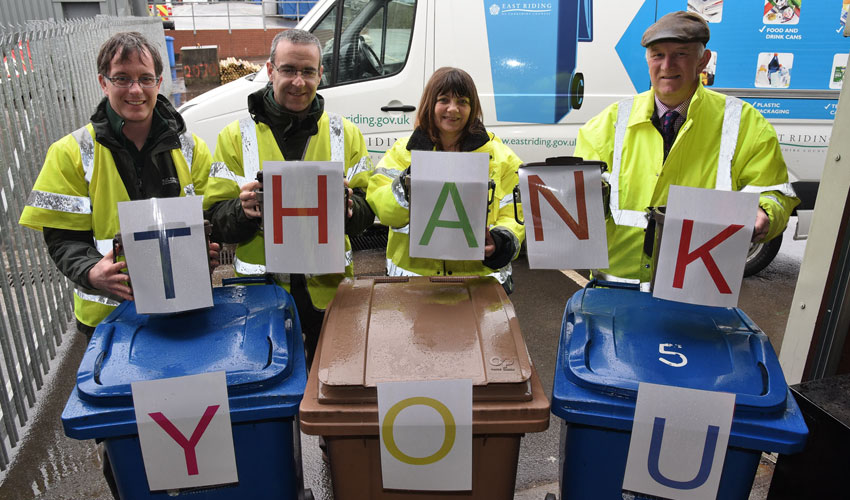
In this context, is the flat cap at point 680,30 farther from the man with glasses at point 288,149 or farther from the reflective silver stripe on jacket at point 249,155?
the reflective silver stripe on jacket at point 249,155

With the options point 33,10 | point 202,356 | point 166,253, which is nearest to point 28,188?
point 166,253

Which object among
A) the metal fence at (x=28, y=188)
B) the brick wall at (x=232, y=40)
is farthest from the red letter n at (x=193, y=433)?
the brick wall at (x=232, y=40)

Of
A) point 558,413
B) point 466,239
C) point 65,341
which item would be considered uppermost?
point 466,239

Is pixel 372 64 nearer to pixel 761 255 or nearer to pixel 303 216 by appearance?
pixel 303 216

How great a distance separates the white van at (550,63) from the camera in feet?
13.6

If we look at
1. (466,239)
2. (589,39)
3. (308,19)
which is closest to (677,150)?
(466,239)

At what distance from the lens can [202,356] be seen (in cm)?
178

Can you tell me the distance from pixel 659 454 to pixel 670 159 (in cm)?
110

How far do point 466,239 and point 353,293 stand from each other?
17.1 inches

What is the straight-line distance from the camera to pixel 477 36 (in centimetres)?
436

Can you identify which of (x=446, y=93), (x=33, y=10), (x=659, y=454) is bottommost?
(x=659, y=454)

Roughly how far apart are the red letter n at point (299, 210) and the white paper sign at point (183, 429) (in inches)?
20.8

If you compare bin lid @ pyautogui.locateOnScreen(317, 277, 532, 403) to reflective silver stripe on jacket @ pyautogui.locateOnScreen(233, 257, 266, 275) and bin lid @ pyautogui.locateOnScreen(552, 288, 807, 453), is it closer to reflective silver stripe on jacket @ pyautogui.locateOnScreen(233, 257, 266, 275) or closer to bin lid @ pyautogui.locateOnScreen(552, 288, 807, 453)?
bin lid @ pyautogui.locateOnScreen(552, 288, 807, 453)

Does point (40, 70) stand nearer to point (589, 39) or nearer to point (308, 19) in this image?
point (308, 19)
